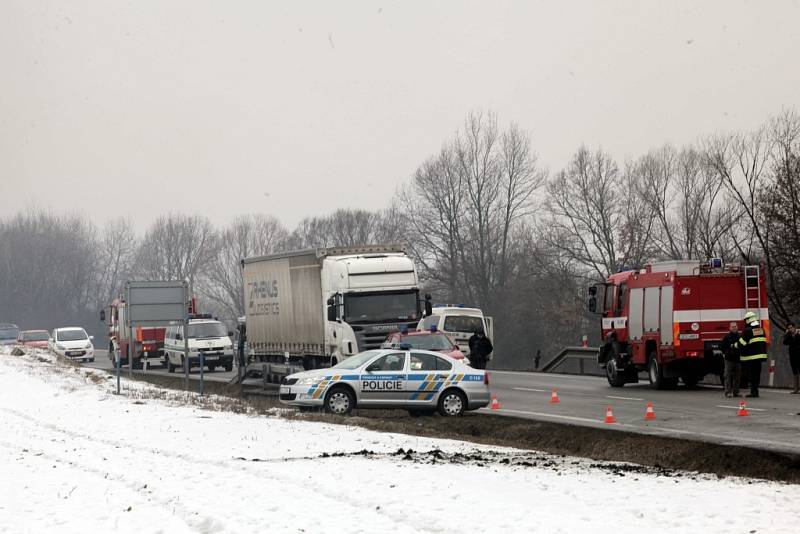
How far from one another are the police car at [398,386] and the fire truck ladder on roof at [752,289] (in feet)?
28.8

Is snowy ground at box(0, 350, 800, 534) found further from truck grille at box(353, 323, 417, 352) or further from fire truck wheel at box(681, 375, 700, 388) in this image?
fire truck wheel at box(681, 375, 700, 388)

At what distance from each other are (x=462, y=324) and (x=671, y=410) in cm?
1694

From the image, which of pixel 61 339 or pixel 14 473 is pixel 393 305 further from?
pixel 61 339

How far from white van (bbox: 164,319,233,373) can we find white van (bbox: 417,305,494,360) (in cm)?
976

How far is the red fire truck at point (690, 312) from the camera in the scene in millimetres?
28438

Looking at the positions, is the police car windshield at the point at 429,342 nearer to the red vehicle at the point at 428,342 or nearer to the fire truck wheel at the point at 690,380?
the red vehicle at the point at 428,342

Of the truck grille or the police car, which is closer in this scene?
the police car

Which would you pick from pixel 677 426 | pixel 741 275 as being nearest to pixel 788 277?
pixel 741 275

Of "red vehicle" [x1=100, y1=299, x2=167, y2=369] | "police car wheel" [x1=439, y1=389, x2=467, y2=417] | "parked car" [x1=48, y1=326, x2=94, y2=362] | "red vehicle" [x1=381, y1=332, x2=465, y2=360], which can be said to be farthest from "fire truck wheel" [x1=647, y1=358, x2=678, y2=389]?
"parked car" [x1=48, y1=326, x2=94, y2=362]

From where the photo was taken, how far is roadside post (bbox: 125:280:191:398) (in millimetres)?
30047

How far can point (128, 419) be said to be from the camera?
21.8 meters

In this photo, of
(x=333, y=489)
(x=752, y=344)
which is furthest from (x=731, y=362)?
(x=333, y=489)

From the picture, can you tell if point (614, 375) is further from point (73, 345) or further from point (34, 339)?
point (34, 339)

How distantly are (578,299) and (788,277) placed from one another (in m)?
24.7
